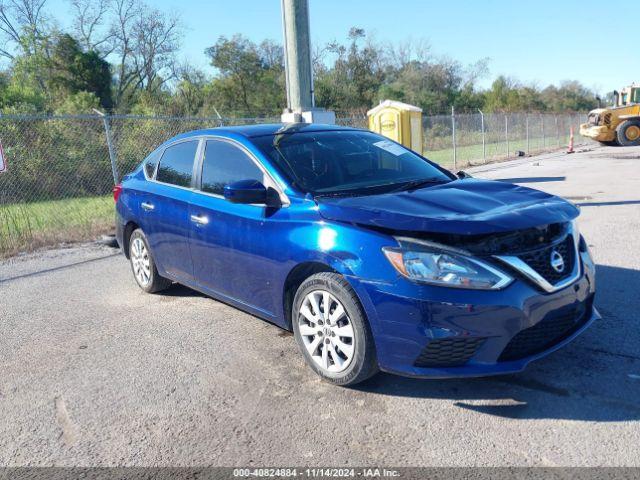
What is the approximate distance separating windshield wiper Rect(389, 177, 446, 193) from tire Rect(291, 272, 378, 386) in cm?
94

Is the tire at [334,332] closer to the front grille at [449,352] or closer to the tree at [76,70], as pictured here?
the front grille at [449,352]

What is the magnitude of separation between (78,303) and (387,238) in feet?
12.6

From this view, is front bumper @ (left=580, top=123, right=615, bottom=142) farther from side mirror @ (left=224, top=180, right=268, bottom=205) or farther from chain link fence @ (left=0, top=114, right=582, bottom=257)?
side mirror @ (left=224, top=180, right=268, bottom=205)

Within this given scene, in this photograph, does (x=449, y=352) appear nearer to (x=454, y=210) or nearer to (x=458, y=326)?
(x=458, y=326)

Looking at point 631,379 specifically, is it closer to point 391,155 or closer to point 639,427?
point 639,427

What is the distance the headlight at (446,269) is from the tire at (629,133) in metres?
27.6

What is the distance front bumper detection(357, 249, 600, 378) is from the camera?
295 cm

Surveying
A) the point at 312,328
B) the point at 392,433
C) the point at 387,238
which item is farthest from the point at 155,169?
the point at 392,433

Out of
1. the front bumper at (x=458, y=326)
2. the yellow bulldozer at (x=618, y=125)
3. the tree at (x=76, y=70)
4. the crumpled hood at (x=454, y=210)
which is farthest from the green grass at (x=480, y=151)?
the tree at (x=76, y=70)

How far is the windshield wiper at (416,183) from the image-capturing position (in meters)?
3.95

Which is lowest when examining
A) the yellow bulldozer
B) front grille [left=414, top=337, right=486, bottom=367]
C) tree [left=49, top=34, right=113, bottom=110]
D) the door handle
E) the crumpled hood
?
front grille [left=414, top=337, right=486, bottom=367]

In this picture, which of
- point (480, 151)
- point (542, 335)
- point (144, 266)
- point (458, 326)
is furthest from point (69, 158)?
point (480, 151)

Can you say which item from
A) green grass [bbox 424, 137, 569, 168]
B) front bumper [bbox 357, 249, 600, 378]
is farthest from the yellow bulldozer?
front bumper [bbox 357, 249, 600, 378]

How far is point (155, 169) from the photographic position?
5.48m
